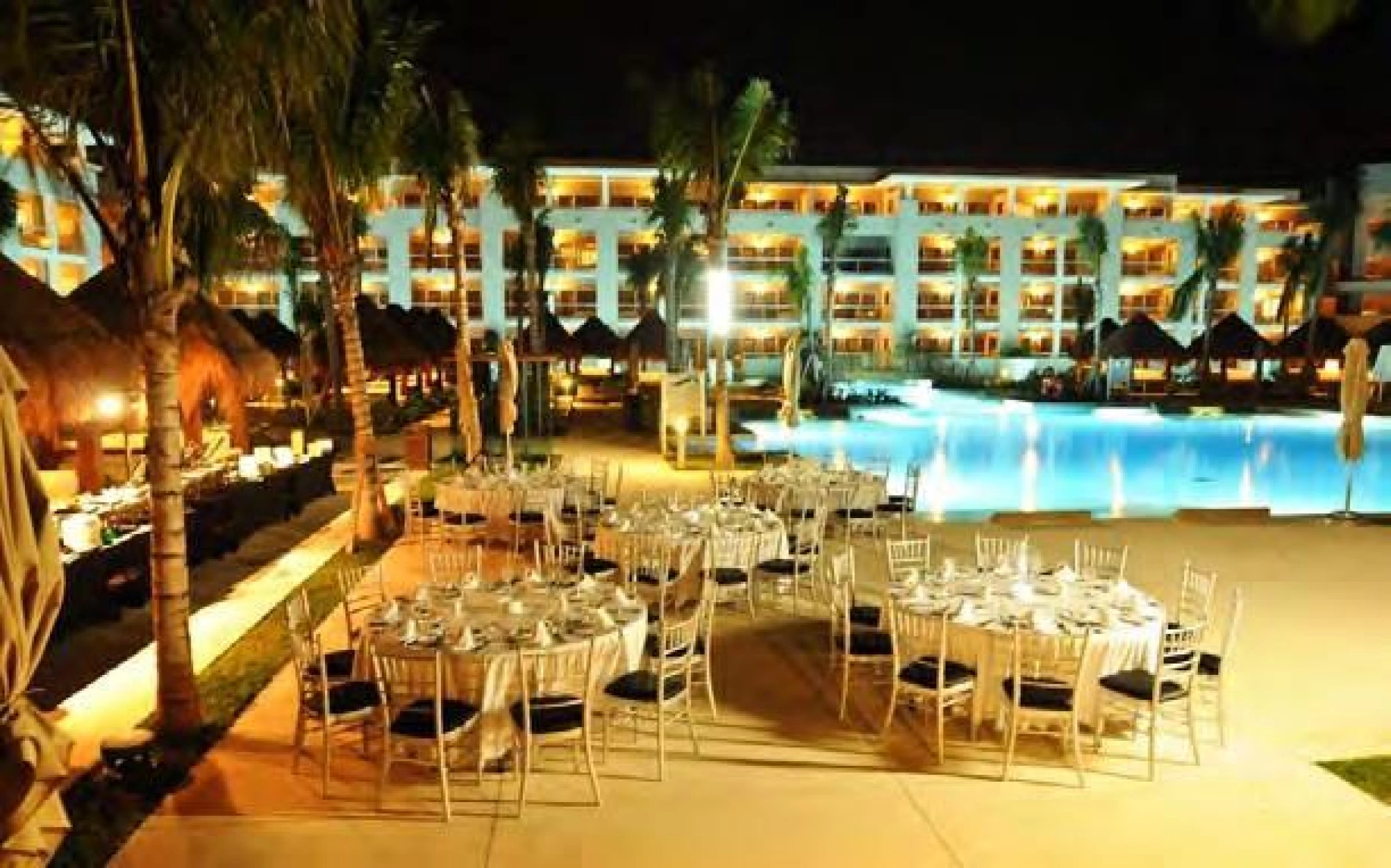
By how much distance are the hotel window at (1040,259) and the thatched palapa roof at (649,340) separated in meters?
31.1

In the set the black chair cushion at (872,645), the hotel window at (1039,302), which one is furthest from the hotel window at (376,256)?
the black chair cushion at (872,645)

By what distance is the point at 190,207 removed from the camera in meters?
8.09

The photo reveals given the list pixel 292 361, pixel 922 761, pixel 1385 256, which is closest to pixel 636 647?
pixel 922 761

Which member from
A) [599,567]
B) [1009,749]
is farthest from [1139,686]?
[599,567]

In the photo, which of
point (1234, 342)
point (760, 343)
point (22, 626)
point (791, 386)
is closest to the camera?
point (22, 626)

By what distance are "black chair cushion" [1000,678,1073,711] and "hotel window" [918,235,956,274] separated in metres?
53.6

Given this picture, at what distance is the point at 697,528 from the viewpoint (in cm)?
1003

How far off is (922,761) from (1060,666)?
107 centimetres

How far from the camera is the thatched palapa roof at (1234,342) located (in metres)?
37.5

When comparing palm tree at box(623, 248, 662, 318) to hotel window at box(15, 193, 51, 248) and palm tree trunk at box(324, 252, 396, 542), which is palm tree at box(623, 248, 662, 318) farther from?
palm tree trunk at box(324, 252, 396, 542)

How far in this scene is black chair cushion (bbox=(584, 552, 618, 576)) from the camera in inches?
379

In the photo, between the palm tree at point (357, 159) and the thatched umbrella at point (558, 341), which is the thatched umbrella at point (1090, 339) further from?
the palm tree at point (357, 159)

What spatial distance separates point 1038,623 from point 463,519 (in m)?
7.37

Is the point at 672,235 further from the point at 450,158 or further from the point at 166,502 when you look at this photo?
the point at 166,502
